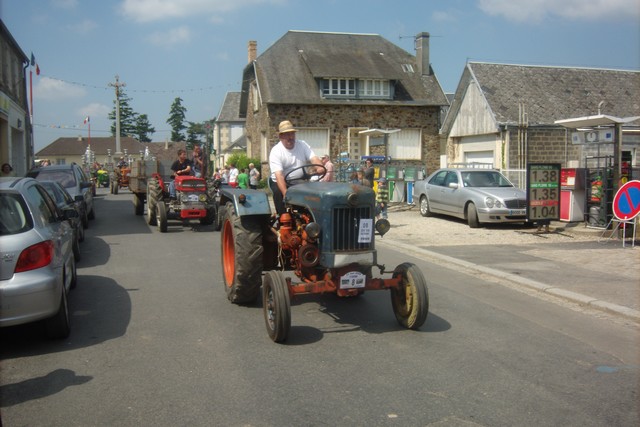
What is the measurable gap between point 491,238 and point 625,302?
5915 mm

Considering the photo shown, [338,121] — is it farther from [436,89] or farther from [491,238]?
[491,238]

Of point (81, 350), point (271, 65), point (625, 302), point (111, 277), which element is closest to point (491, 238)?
point (625, 302)

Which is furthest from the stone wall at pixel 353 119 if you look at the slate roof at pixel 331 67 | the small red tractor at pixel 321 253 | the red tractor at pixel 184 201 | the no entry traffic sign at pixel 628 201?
the small red tractor at pixel 321 253

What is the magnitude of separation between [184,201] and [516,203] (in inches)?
322

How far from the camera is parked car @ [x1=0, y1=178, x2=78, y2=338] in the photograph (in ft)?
17.0

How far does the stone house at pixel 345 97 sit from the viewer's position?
1243 inches

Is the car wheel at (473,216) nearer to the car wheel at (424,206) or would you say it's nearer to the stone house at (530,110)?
the car wheel at (424,206)

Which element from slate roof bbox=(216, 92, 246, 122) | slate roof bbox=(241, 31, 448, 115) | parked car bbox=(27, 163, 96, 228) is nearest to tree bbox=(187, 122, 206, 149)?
slate roof bbox=(216, 92, 246, 122)

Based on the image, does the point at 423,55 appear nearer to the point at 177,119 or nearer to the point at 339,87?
the point at 339,87

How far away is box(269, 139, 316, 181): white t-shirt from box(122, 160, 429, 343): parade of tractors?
0.16 m

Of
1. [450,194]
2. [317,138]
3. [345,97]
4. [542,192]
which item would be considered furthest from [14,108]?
[542,192]

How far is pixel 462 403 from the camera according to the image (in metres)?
4.24

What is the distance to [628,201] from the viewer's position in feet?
35.7

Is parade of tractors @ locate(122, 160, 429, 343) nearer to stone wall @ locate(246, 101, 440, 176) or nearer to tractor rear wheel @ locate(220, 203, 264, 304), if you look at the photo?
tractor rear wheel @ locate(220, 203, 264, 304)
